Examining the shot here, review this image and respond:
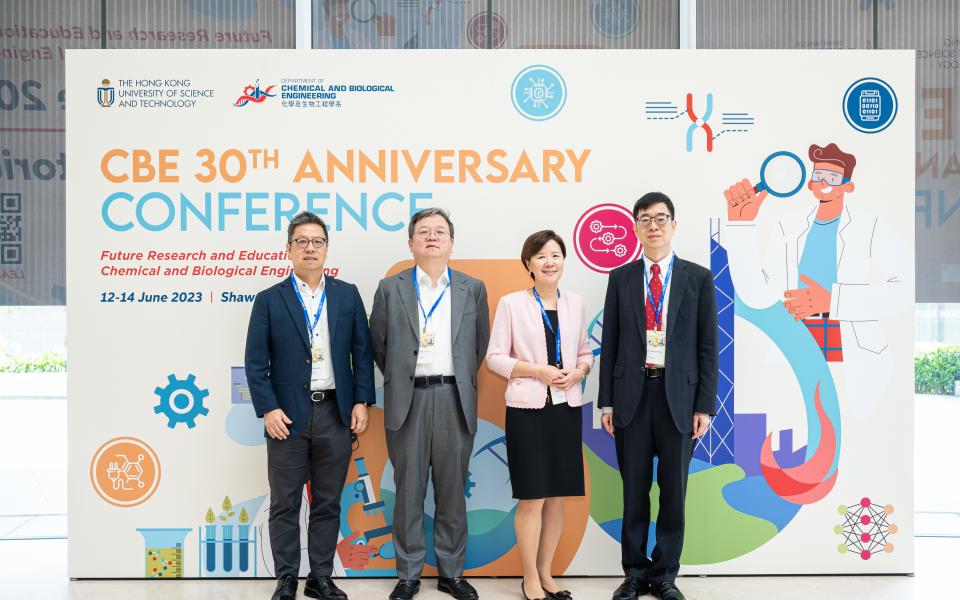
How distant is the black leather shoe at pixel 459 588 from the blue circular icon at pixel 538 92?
235 cm

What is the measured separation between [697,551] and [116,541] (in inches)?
120

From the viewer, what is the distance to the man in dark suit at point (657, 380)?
3207 millimetres

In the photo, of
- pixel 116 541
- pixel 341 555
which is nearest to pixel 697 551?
pixel 341 555

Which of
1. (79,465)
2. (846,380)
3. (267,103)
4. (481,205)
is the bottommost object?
(79,465)

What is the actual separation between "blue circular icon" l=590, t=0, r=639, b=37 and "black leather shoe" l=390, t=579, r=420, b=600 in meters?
3.23

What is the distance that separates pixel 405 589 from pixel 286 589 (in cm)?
56

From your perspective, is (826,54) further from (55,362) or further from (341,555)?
(55,362)

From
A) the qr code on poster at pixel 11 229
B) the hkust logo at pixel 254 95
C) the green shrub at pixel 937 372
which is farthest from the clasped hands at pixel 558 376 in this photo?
the qr code on poster at pixel 11 229

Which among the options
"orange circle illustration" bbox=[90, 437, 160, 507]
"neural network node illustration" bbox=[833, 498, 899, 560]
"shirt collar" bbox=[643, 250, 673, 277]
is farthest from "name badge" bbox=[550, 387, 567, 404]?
"orange circle illustration" bbox=[90, 437, 160, 507]

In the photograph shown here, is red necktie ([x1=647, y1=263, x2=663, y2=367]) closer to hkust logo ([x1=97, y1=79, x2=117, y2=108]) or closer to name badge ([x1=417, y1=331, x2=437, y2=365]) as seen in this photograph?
name badge ([x1=417, y1=331, x2=437, y2=365])

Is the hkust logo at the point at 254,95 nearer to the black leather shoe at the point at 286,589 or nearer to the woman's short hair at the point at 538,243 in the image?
the woman's short hair at the point at 538,243

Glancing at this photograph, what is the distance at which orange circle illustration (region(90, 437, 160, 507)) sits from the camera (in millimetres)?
3629

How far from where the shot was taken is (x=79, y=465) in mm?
3631

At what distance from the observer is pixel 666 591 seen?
3256 millimetres
